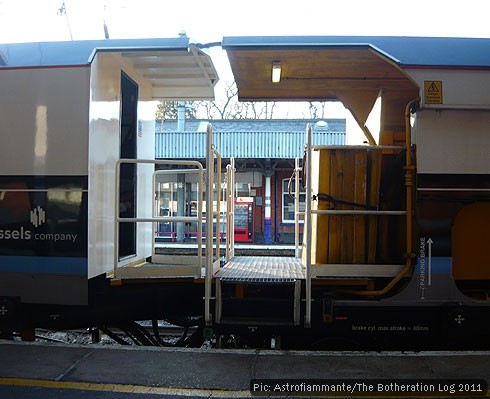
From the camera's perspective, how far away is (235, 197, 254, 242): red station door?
66.7 feet

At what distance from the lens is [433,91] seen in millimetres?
4055

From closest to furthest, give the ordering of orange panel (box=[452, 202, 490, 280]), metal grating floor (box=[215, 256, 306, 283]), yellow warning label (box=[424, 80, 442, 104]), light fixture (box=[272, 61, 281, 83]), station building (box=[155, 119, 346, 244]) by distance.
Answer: yellow warning label (box=[424, 80, 442, 104]), metal grating floor (box=[215, 256, 306, 283]), orange panel (box=[452, 202, 490, 280]), light fixture (box=[272, 61, 281, 83]), station building (box=[155, 119, 346, 244])

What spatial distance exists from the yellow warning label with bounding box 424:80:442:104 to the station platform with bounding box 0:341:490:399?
2230 mm

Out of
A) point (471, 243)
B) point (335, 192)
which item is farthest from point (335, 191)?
point (471, 243)

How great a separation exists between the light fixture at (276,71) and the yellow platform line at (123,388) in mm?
3425

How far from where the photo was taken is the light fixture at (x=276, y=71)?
16.7 ft

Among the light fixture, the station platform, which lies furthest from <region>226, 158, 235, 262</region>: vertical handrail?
the station platform

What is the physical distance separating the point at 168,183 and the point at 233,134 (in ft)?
12.7

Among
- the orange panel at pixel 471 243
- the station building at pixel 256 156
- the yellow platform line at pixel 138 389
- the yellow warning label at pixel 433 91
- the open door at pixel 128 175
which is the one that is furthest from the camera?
the station building at pixel 256 156

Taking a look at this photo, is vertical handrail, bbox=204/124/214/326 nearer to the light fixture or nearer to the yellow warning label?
the light fixture

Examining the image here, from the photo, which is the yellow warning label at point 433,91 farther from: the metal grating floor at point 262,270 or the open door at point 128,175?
the open door at point 128,175

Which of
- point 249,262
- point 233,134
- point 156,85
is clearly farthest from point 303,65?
point 233,134

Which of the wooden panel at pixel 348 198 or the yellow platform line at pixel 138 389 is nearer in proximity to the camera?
the yellow platform line at pixel 138 389

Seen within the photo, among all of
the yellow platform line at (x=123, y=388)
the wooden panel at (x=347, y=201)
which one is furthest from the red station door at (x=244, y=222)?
the yellow platform line at (x=123, y=388)
